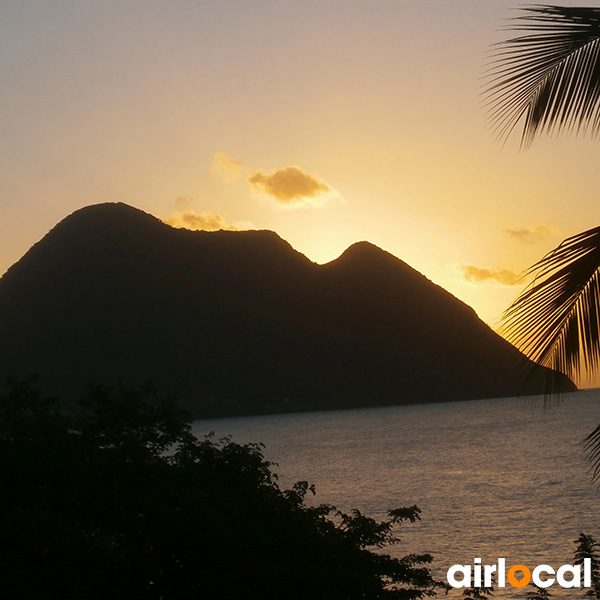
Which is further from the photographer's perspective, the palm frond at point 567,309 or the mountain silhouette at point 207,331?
the mountain silhouette at point 207,331

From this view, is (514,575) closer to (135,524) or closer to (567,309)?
(135,524)

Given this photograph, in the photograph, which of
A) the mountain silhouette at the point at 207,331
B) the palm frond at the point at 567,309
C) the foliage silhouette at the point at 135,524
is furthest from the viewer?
the mountain silhouette at the point at 207,331

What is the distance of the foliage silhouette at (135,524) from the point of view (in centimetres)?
740

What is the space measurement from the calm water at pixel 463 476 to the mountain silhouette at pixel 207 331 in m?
41.6

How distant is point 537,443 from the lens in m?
86.6

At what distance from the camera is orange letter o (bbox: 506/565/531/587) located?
25.4 meters

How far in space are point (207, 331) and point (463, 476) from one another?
128748 millimetres

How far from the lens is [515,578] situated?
26375mm

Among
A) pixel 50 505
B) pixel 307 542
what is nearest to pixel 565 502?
pixel 307 542

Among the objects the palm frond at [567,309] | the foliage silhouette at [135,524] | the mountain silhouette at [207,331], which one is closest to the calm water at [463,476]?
the palm frond at [567,309]

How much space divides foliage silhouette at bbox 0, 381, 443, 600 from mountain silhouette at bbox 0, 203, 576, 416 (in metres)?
163

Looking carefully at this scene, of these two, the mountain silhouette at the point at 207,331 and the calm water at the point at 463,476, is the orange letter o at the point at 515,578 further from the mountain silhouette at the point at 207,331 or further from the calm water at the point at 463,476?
the mountain silhouette at the point at 207,331

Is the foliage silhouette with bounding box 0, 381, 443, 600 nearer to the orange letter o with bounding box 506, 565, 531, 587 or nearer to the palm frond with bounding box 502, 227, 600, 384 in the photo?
the palm frond with bounding box 502, 227, 600, 384

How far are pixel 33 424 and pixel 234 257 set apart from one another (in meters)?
190
